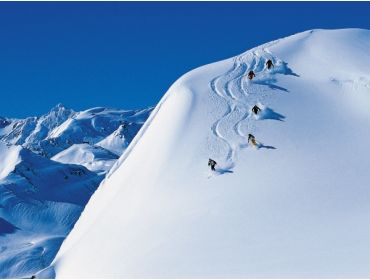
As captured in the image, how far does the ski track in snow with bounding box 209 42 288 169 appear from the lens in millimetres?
24403

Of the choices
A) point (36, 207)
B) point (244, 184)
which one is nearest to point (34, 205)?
point (36, 207)

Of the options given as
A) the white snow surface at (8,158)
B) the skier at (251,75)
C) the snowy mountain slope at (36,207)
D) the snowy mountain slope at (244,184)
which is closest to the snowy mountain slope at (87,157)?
the snowy mountain slope at (36,207)

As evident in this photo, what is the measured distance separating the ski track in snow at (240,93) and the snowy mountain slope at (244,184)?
9 cm

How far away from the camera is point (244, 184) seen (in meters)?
20.5

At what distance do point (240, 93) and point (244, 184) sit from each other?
9619 millimetres

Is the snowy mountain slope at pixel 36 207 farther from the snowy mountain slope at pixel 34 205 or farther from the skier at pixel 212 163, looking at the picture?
the skier at pixel 212 163

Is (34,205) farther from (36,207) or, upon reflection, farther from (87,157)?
(87,157)

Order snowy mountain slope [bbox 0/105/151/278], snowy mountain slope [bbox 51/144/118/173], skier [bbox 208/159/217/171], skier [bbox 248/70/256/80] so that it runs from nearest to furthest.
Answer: skier [bbox 208/159/217/171]
skier [bbox 248/70/256/80]
snowy mountain slope [bbox 0/105/151/278]
snowy mountain slope [bbox 51/144/118/173]

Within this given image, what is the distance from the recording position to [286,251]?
15266mm

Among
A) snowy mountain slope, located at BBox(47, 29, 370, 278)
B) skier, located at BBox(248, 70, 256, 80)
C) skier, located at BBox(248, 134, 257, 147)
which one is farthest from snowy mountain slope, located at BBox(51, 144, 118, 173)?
skier, located at BBox(248, 134, 257, 147)

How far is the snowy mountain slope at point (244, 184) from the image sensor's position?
15.9 meters

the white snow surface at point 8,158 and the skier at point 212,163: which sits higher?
the white snow surface at point 8,158

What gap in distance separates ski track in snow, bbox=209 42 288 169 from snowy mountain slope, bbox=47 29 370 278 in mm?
92

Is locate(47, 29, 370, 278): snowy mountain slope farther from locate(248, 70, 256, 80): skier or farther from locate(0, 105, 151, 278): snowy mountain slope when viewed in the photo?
locate(0, 105, 151, 278): snowy mountain slope
